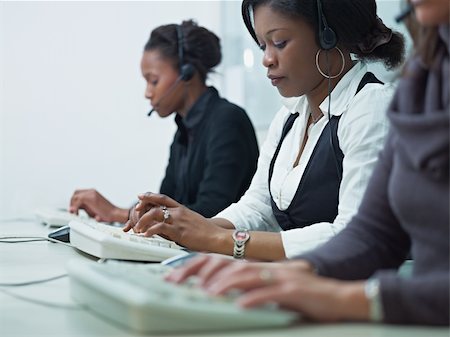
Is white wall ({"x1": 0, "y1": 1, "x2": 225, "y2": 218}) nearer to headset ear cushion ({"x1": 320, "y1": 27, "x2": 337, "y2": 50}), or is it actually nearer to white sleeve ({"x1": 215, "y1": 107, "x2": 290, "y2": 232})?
white sleeve ({"x1": 215, "y1": 107, "x2": 290, "y2": 232})

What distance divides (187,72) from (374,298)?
197 cm

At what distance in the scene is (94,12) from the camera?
3416mm

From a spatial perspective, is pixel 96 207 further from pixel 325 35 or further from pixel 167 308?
pixel 167 308

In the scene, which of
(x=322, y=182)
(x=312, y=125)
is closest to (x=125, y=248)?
(x=322, y=182)

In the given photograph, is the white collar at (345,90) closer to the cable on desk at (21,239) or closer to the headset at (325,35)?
the headset at (325,35)

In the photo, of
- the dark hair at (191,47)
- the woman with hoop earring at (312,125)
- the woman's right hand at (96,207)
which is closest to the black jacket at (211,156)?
the dark hair at (191,47)

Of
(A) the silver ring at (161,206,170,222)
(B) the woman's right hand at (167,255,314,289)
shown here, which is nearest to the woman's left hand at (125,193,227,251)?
(A) the silver ring at (161,206,170,222)

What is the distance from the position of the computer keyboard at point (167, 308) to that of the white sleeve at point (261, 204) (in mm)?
990

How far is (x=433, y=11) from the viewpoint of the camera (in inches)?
38.2

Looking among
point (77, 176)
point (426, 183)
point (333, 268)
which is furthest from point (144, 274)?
point (77, 176)

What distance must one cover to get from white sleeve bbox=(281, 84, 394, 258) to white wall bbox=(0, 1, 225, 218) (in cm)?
198

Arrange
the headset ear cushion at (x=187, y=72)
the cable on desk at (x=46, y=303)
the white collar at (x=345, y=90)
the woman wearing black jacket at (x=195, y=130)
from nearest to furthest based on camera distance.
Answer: the cable on desk at (x=46, y=303) → the white collar at (x=345, y=90) → the woman wearing black jacket at (x=195, y=130) → the headset ear cushion at (x=187, y=72)

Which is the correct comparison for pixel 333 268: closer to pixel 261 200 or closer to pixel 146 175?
pixel 261 200

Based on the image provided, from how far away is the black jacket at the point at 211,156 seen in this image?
2.36 m
